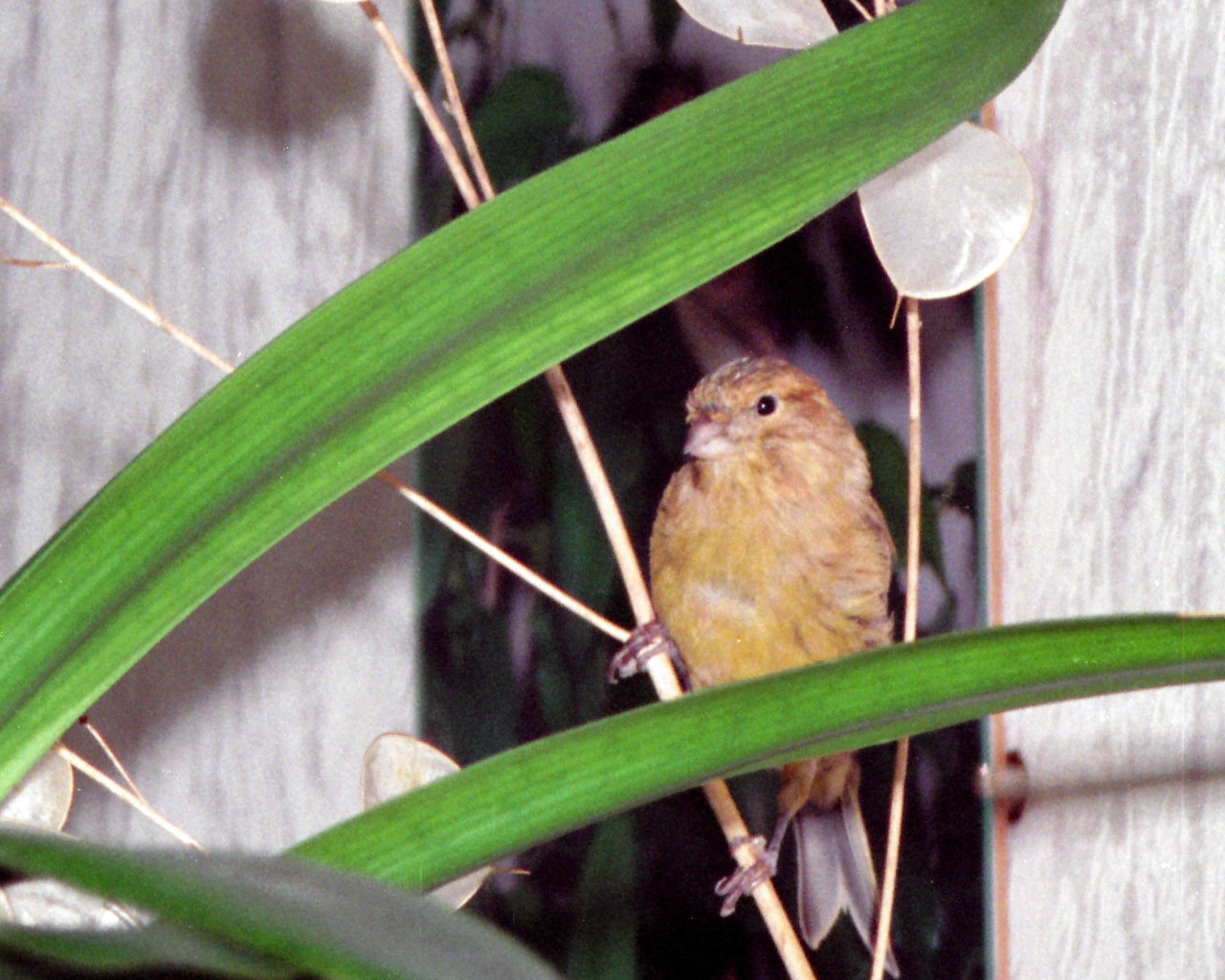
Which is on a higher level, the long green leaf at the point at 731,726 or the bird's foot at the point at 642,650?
the bird's foot at the point at 642,650

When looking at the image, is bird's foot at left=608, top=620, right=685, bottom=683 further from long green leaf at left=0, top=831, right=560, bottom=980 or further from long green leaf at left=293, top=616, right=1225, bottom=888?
long green leaf at left=0, top=831, right=560, bottom=980

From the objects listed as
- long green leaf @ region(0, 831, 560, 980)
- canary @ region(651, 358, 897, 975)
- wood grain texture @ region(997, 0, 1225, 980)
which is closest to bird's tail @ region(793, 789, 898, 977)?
canary @ region(651, 358, 897, 975)

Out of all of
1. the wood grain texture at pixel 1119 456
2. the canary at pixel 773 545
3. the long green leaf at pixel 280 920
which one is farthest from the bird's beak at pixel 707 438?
the long green leaf at pixel 280 920

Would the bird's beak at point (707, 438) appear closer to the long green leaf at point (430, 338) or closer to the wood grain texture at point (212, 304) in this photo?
the wood grain texture at point (212, 304)

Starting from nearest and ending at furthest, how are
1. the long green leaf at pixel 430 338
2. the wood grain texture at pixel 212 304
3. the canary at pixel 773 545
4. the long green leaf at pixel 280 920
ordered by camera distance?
the long green leaf at pixel 280 920, the long green leaf at pixel 430 338, the canary at pixel 773 545, the wood grain texture at pixel 212 304

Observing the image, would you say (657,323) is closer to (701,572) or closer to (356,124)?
(701,572)

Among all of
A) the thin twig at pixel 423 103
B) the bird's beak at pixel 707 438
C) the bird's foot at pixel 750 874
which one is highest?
the bird's beak at pixel 707 438

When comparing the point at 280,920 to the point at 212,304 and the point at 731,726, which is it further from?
the point at 212,304
